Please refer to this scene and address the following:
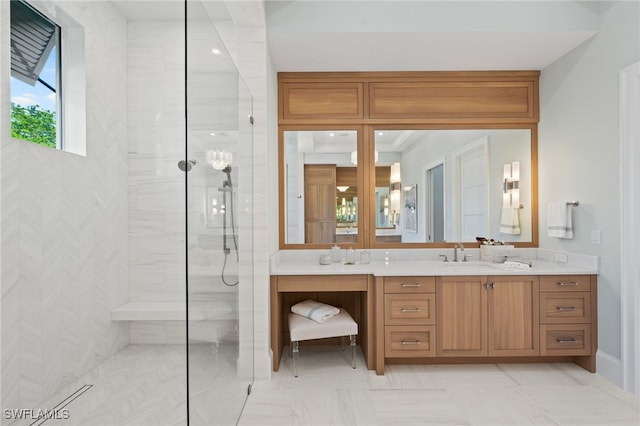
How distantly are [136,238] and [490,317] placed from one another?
8.86ft

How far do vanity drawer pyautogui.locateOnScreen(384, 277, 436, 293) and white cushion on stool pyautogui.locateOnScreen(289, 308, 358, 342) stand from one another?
1.26ft

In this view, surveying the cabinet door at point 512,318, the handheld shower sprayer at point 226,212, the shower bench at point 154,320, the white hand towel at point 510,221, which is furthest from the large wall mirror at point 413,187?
the handheld shower sprayer at point 226,212

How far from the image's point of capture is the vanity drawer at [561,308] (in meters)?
2.84

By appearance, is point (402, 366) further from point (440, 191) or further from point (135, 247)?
point (135, 247)

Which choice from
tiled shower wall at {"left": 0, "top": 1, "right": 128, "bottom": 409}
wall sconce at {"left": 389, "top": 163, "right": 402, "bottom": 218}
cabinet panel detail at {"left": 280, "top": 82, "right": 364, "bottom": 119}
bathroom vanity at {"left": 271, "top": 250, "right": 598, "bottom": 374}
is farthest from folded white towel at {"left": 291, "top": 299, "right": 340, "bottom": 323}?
cabinet panel detail at {"left": 280, "top": 82, "right": 364, "bottom": 119}

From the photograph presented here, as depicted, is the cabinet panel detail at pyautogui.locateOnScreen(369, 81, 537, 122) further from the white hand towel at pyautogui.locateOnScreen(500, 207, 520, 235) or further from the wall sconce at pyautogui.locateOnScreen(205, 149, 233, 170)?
the wall sconce at pyautogui.locateOnScreen(205, 149, 233, 170)

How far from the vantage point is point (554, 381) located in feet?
8.91

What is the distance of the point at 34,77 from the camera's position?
1986 mm

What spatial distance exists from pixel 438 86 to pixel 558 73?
3.07ft

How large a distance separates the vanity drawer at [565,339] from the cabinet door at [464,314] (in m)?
0.44

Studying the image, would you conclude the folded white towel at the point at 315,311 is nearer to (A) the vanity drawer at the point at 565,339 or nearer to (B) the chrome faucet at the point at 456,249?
(B) the chrome faucet at the point at 456,249

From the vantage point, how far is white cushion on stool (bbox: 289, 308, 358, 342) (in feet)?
9.10

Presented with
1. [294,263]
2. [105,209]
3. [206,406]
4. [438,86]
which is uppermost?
[438,86]

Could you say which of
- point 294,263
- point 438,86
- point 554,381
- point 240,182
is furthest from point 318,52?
point 554,381
